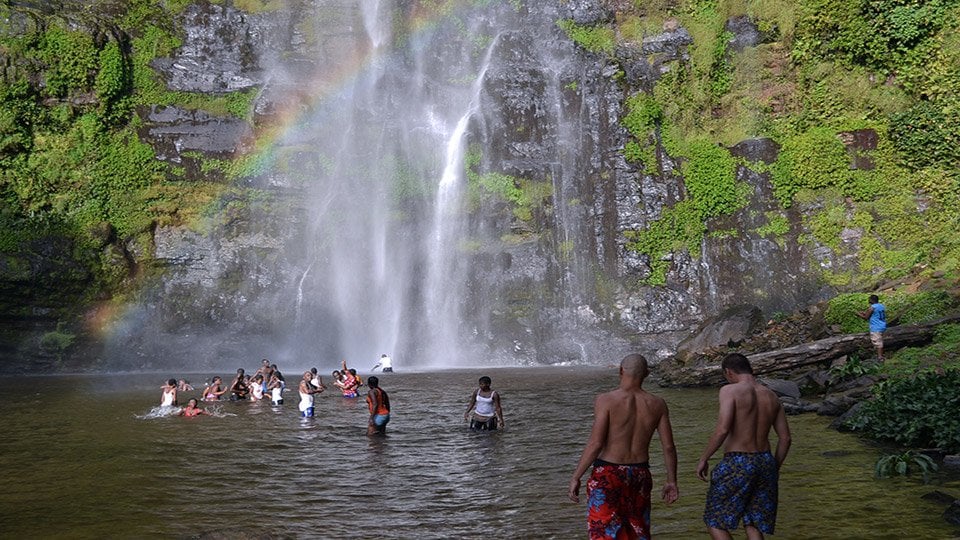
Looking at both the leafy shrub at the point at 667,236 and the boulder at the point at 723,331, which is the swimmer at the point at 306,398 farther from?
the leafy shrub at the point at 667,236

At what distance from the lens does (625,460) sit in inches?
232

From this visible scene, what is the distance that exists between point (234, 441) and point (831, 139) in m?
28.0

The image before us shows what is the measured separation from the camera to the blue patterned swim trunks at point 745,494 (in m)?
6.03

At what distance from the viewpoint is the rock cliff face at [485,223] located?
104 feet

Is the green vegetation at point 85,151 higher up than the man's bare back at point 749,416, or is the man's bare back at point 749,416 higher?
the green vegetation at point 85,151

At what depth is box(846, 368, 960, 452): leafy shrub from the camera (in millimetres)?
9992

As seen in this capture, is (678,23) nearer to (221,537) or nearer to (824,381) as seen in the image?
(824,381)

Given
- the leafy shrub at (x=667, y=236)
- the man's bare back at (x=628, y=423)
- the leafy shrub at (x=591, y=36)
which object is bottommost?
the man's bare back at (x=628, y=423)

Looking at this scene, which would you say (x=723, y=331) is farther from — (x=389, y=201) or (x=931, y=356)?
(x=389, y=201)

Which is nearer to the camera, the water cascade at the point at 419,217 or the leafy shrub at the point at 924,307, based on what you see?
the leafy shrub at the point at 924,307

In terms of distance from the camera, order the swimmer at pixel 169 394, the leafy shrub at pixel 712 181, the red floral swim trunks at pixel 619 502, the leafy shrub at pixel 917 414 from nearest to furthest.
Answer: the red floral swim trunks at pixel 619 502 < the leafy shrub at pixel 917 414 < the swimmer at pixel 169 394 < the leafy shrub at pixel 712 181

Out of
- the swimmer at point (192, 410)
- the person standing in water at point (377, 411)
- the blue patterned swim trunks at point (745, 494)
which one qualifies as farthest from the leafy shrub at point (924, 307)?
the swimmer at point (192, 410)

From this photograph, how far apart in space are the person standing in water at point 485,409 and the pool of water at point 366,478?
0.37 meters

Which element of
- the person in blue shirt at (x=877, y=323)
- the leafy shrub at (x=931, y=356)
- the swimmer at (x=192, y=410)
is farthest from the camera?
the swimmer at (x=192, y=410)
